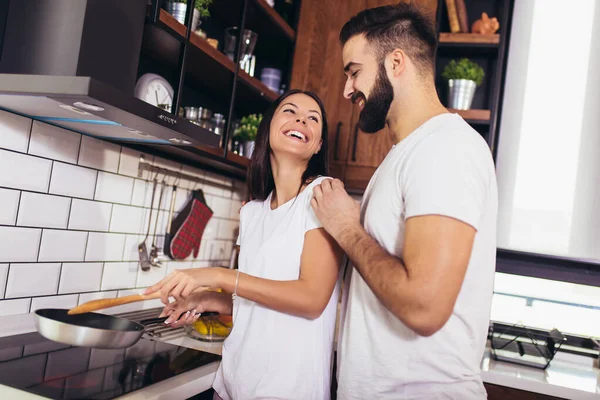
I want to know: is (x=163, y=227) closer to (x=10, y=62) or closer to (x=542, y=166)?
(x=10, y=62)

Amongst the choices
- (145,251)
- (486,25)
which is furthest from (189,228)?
(486,25)

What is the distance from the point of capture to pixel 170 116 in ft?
4.56

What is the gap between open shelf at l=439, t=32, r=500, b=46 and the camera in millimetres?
2501

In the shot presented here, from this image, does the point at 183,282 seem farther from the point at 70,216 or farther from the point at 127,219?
the point at 127,219

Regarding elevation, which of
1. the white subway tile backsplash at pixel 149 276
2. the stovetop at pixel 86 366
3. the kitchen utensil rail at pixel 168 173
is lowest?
the stovetop at pixel 86 366

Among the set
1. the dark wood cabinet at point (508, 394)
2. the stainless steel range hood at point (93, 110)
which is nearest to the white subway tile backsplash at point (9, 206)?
the stainless steel range hood at point (93, 110)

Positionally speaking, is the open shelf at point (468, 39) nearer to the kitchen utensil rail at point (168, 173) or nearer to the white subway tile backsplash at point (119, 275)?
the kitchen utensil rail at point (168, 173)

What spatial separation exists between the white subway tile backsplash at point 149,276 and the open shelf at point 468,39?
5.54 ft

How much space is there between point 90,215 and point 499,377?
1521 millimetres

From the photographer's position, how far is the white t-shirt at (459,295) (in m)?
0.88

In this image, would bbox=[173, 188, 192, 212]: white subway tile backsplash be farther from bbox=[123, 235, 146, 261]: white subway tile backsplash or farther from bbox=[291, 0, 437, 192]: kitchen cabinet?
bbox=[291, 0, 437, 192]: kitchen cabinet

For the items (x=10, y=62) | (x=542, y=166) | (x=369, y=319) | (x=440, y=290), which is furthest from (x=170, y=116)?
(x=542, y=166)

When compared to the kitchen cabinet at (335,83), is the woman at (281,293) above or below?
below

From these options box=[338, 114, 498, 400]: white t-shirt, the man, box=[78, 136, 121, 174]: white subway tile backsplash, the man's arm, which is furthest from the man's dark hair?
box=[78, 136, 121, 174]: white subway tile backsplash
